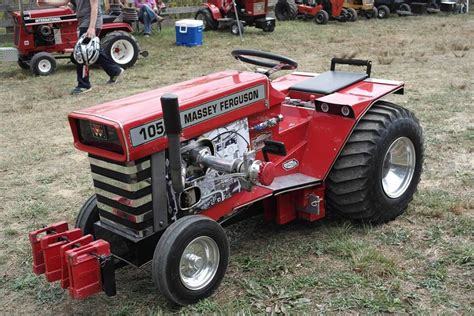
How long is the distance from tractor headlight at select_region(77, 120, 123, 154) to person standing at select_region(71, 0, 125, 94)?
502cm

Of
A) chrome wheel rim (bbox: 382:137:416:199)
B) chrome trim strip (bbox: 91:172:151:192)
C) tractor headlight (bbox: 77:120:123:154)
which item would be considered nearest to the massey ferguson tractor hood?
tractor headlight (bbox: 77:120:123:154)

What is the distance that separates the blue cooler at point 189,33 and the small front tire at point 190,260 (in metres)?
9.58

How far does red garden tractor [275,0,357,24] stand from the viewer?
625 inches

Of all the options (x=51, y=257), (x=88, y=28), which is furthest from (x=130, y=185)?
(x=88, y=28)

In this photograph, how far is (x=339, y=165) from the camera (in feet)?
12.1

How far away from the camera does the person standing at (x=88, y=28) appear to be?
770 cm

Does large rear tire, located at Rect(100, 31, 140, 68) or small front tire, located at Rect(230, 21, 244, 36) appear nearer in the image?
large rear tire, located at Rect(100, 31, 140, 68)

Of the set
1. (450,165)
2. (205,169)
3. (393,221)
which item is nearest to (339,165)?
(393,221)

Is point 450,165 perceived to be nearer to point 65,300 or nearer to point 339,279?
point 339,279

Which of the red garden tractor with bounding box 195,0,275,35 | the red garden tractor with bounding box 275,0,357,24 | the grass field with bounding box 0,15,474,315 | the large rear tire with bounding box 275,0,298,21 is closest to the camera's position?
the grass field with bounding box 0,15,474,315

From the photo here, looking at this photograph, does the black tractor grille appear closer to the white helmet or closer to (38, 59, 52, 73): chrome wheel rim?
the white helmet

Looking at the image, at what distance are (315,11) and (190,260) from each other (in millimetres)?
14070

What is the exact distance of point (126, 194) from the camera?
9.75ft

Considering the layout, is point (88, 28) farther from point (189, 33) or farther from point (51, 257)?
point (51, 257)
